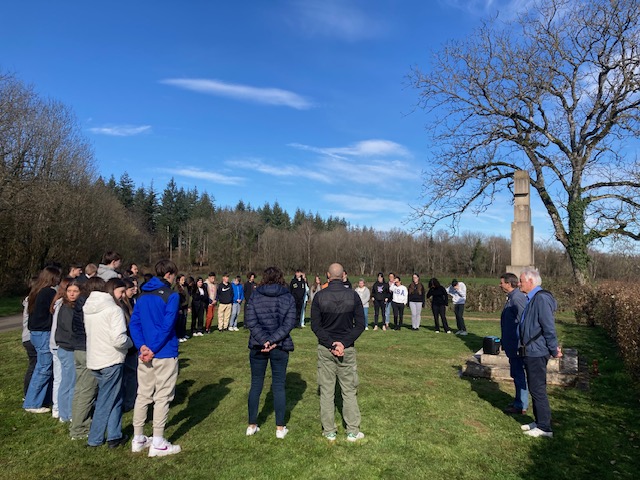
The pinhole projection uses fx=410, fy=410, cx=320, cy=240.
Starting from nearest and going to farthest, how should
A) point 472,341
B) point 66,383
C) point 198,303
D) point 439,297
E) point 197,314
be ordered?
1. point 66,383
2. point 472,341
3. point 198,303
4. point 197,314
5. point 439,297

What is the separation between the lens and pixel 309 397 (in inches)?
259

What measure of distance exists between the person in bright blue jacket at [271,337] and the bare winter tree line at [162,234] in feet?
73.2

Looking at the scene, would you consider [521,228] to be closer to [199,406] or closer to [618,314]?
[618,314]

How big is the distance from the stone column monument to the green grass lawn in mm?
2958

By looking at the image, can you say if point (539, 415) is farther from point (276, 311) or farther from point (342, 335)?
point (276, 311)

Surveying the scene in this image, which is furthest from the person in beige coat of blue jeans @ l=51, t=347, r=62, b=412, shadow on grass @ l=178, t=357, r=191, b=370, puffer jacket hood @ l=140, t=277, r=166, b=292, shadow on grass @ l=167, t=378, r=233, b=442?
shadow on grass @ l=178, t=357, r=191, b=370

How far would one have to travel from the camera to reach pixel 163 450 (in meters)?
4.49

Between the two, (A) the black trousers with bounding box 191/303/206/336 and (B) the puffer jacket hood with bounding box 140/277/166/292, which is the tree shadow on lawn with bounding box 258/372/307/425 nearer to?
(B) the puffer jacket hood with bounding box 140/277/166/292

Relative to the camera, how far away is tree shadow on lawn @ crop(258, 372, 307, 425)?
5778mm

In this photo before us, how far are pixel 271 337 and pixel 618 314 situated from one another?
34.0 feet

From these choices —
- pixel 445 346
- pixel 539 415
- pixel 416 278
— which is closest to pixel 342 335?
pixel 539 415

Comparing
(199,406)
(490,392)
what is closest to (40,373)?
(199,406)

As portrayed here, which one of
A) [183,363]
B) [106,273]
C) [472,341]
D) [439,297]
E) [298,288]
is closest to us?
[106,273]

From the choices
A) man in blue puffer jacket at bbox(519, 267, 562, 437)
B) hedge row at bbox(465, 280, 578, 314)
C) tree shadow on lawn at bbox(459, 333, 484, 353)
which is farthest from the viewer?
hedge row at bbox(465, 280, 578, 314)
